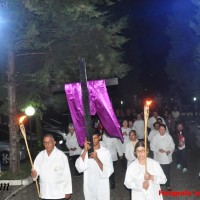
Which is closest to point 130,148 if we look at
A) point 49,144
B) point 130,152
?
point 130,152

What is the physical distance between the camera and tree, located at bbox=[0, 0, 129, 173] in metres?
13.3

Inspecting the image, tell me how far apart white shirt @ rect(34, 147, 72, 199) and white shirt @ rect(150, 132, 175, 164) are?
401 cm

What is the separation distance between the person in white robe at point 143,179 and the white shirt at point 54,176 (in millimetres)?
1344

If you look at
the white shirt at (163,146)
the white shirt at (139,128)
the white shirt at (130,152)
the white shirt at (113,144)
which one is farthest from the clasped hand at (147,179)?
the white shirt at (139,128)

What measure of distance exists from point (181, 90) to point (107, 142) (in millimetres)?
40205

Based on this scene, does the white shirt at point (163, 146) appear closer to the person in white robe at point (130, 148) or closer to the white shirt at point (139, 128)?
the person in white robe at point (130, 148)

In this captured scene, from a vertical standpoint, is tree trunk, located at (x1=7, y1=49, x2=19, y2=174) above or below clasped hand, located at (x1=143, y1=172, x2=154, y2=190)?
above

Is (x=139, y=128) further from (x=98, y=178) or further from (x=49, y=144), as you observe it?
(x=49, y=144)

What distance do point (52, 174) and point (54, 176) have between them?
1.9 inches

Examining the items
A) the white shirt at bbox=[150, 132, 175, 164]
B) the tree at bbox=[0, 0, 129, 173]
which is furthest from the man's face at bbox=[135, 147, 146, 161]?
the tree at bbox=[0, 0, 129, 173]

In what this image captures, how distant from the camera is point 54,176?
7.11 metres

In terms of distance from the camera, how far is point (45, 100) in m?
17.4

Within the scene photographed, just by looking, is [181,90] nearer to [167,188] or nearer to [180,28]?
[180,28]

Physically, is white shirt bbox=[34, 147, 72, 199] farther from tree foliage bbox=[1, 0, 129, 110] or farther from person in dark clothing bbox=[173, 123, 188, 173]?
tree foliage bbox=[1, 0, 129, 110]
